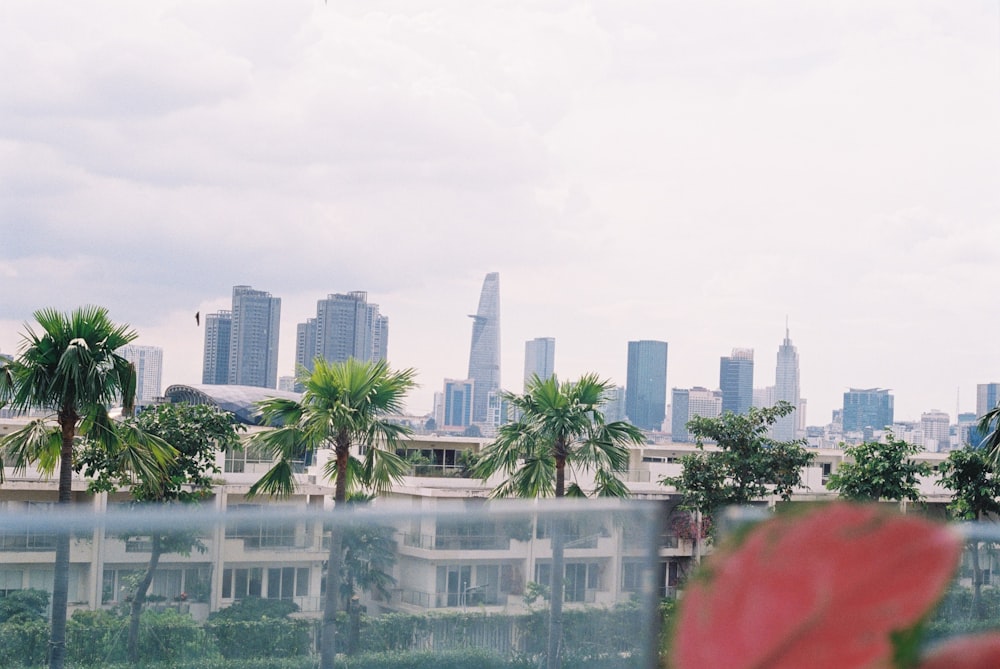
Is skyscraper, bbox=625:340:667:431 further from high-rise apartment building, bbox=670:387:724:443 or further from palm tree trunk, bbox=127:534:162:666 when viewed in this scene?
palm tree trunk, bbox=127:534:162:666

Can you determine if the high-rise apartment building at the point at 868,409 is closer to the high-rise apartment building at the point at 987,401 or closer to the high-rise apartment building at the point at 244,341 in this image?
the high-rise apartment building at the point at 987,401

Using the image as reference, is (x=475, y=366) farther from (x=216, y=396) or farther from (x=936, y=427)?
(x=216, y=396)

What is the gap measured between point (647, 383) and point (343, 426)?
96.5 feet

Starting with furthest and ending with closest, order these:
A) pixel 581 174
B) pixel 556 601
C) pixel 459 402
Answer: pixel 459 402 → pixel 581 174 → pixel 556 601

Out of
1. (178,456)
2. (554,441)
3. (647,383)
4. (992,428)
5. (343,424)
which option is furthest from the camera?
(647,383)

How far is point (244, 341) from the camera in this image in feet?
141

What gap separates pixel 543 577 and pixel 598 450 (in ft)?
26.2

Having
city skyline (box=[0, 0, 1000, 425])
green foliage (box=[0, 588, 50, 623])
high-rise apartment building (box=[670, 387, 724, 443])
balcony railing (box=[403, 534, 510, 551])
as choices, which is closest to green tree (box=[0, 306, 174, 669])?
green foliage (box=[0, 588, 50, 623])

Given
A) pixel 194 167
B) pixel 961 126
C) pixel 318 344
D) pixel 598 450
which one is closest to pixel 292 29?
pixel 194 167

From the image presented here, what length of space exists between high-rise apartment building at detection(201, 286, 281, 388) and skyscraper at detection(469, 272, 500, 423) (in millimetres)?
8052

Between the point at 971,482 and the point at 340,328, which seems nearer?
the point at 971,482

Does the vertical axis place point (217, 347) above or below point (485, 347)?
below

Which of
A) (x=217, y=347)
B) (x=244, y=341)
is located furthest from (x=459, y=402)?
(x=217, y=347)

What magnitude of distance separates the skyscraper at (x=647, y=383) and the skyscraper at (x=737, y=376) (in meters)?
2.08
